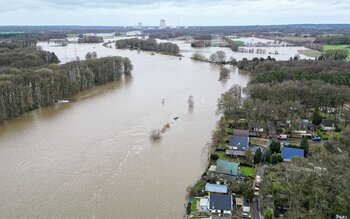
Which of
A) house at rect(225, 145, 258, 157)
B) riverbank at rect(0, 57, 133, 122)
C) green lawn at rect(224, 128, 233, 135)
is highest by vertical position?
riverbank at rect(0, 57, 133, 122)

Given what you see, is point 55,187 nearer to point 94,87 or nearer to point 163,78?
point 94,87

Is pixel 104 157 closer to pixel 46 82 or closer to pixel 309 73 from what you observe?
pixel 46 82

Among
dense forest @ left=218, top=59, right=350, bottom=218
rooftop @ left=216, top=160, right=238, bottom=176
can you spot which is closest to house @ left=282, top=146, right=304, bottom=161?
dense forest @ left=218, top=59, right=350, bottom=218

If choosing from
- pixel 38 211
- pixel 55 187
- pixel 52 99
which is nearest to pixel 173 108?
pixel 52 99

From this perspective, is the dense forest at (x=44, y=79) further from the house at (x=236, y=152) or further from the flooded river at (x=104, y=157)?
the house at (x=236, y=152)

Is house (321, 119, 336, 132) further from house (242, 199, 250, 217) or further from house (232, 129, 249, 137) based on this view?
house (242, 199, 250, 217)
